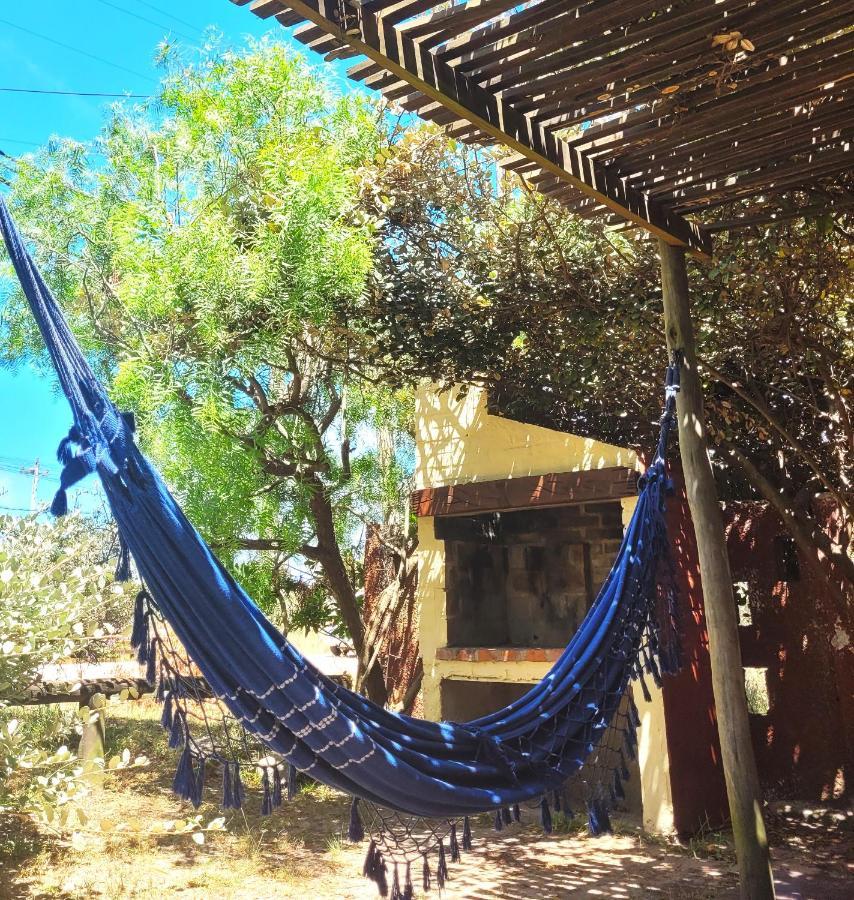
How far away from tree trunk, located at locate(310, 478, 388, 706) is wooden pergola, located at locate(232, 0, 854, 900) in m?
2.51

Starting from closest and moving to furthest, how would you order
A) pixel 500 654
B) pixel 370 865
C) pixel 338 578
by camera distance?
pixel 370 865
pixel 500 654
pixel 338 578

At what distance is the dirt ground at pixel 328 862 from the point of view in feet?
10.4

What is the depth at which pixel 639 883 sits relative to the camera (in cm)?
321


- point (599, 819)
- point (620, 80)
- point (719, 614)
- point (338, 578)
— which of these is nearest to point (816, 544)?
point (719, 614)

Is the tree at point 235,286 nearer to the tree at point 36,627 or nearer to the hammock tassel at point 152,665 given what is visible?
the tree at point 36,627

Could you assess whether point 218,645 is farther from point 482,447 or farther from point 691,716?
point 482,447

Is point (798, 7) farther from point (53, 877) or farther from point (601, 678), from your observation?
point (53, 877)

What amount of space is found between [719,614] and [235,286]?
2363 mm

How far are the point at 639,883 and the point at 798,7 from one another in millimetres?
2875

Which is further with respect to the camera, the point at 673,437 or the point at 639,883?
the point at 673,437

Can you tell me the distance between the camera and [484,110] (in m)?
1.96

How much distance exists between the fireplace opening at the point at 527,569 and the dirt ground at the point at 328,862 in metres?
1.15

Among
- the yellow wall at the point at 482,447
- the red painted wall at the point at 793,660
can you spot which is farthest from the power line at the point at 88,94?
the red painted wall at the point at 793,660

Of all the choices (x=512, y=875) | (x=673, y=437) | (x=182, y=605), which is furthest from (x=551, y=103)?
(x=512, y=875)
